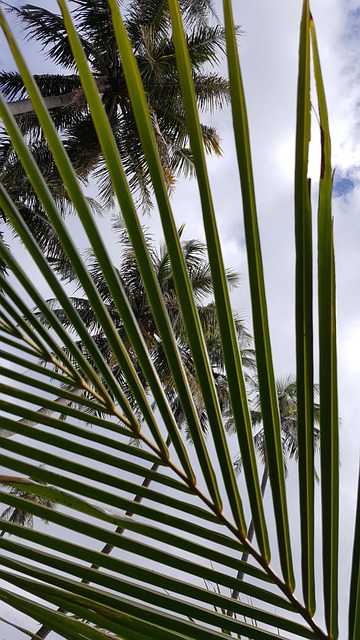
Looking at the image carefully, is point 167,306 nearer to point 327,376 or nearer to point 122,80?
point 122,80

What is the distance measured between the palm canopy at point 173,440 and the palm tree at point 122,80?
35.2ft

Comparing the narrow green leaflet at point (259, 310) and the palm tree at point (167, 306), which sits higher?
the palm tree at point (167, 306)

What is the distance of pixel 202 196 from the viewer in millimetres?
708

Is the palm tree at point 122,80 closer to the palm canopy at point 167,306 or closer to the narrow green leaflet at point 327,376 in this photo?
the palm canopy at point 167,306

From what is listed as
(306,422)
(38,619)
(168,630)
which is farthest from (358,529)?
(38,619)

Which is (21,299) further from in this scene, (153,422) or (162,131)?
(162,131)

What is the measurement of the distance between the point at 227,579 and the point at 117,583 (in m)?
0.19

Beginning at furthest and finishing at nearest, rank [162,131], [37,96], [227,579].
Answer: [162,131] → [227,579] → [37,96]

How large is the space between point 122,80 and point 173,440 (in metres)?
11.9

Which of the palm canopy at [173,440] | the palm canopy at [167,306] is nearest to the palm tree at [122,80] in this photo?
the palm canopy at [167,306]

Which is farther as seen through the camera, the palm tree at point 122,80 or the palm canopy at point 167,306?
the palm canopy at point 167,306

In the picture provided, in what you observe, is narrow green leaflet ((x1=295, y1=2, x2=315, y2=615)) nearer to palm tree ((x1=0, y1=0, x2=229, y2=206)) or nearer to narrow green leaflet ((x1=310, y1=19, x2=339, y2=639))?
narrow green leaflet ((x1=310, y1=19, x2=339, y2=639))

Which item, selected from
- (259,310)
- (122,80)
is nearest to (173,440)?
(259,310)

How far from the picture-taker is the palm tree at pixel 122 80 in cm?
1133
